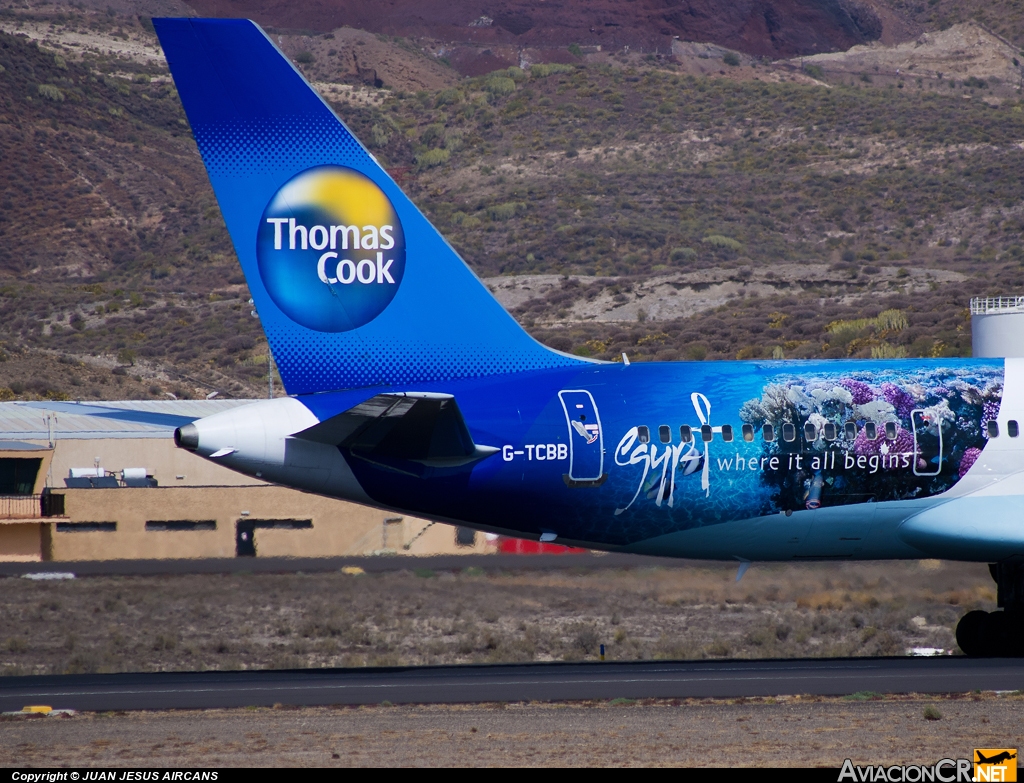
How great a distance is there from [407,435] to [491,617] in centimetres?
1383

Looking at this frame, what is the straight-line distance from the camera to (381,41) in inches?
7525

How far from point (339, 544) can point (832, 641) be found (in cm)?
2830

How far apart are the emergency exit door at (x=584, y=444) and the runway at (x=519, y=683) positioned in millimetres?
3623

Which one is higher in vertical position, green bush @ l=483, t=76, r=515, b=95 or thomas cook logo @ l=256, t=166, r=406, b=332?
green bush @ l=483, t=76, r=515, b=95

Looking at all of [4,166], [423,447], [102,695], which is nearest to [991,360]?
[423,447]

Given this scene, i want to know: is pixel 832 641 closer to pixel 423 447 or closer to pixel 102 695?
pixel 423 447

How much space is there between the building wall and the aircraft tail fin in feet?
105

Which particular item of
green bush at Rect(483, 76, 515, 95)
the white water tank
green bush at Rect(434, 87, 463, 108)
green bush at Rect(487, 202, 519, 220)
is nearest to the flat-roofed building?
the white water tank

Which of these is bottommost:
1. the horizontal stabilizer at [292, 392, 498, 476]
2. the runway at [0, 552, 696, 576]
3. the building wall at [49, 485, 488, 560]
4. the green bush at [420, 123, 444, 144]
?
the runway at [0, 552, 696, 576]

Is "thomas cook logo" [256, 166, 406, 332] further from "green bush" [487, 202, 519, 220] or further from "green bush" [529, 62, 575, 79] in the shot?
"green bush" [529, 62, 575, 79]

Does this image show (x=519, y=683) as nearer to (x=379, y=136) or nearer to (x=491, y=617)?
(x=491, y=617)

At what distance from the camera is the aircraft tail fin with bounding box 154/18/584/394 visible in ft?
79.4

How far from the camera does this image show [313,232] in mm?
24672

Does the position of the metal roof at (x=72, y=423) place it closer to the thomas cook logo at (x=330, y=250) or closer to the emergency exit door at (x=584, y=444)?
the thomas cook logo at (x=330, y=250)
